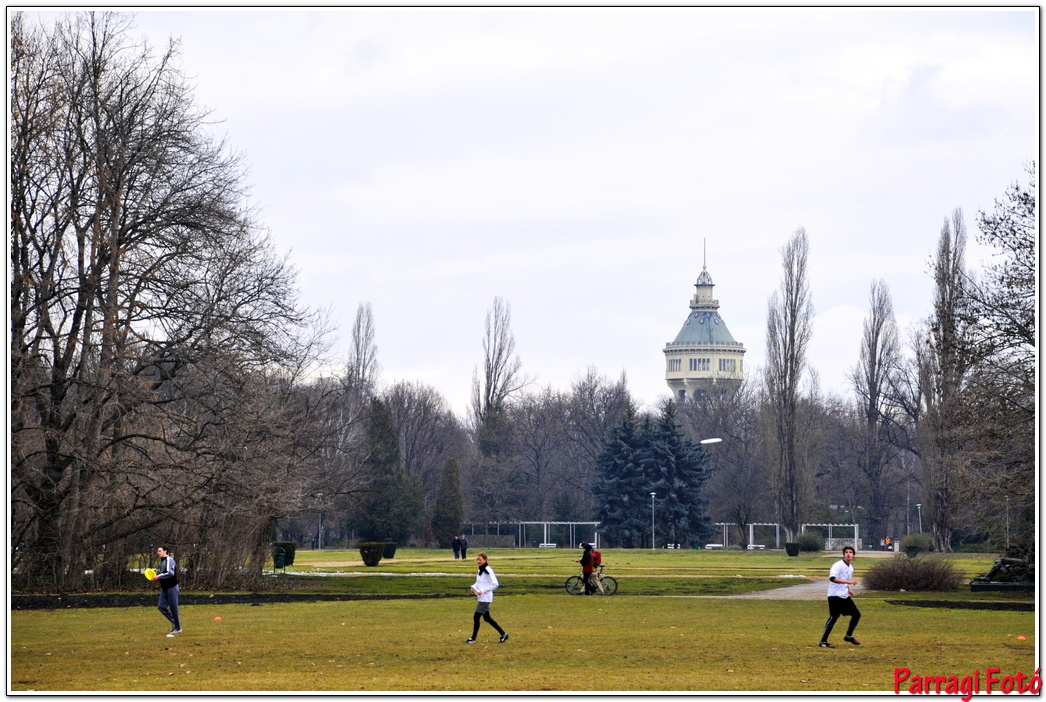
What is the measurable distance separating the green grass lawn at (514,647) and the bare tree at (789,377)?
39.3 m

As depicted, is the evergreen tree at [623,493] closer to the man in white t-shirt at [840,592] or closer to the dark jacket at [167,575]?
the dark jacket at [167,575]

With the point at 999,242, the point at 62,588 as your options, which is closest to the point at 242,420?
the point at 62,588

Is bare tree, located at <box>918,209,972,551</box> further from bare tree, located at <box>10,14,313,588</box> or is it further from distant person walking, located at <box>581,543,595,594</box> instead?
bare tree, located at <box>10,14,313,588</box>

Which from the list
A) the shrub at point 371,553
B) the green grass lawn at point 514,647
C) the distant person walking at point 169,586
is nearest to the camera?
the green grass lawn at point 514,647

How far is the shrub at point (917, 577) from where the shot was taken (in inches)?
1292

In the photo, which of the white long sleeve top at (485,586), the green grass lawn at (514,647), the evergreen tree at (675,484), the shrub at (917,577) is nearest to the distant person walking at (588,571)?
the green grass lawn at (514,647)

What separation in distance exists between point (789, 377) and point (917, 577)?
36105 mm

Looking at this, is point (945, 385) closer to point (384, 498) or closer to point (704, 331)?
point (384, 498)

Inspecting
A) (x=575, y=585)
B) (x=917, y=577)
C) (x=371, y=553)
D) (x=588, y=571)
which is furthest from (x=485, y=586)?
(x=371, y=553)

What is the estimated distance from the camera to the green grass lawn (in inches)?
566

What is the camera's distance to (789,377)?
68.4 metres

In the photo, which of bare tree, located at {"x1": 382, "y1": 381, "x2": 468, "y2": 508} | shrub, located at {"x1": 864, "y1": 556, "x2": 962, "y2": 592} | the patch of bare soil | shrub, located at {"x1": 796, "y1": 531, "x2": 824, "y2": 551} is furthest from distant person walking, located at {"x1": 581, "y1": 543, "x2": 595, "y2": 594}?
bare tree, located at {"x1": 382, "y1": 381, "x2": 468, "y2": 508}
